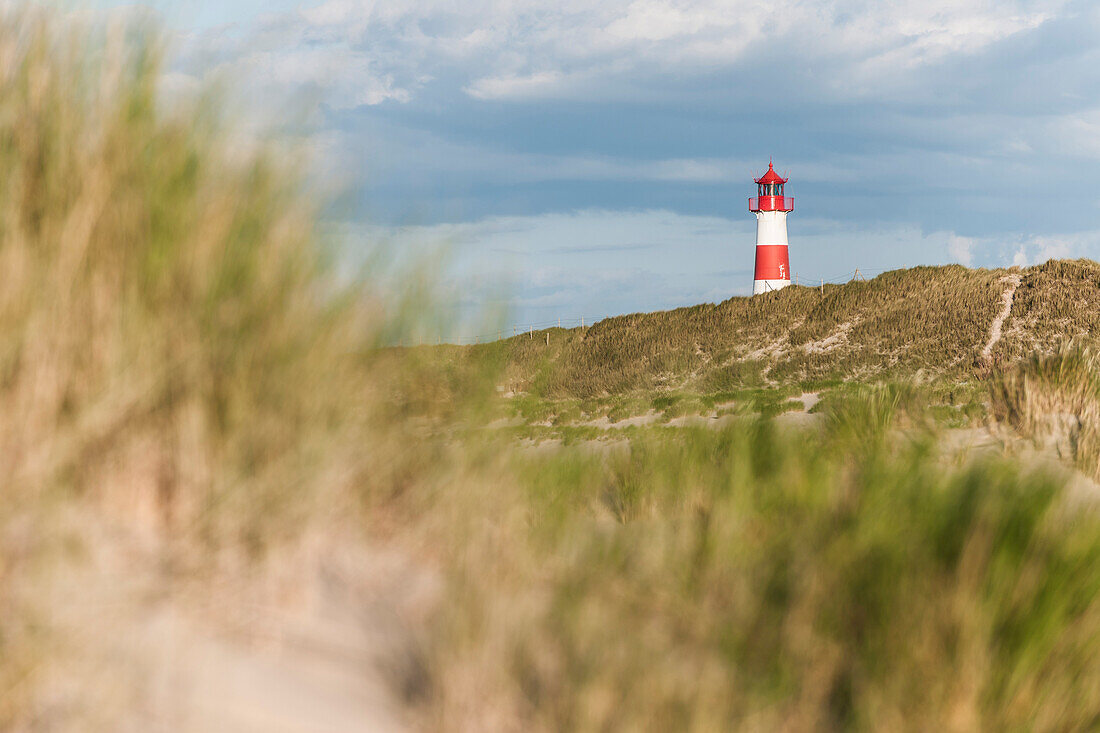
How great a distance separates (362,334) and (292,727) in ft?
4.45

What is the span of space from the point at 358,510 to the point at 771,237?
Answer: 3423 cm

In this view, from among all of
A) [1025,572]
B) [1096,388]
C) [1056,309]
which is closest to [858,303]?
[1056,309]

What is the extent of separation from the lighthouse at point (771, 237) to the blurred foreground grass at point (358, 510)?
32.9 m

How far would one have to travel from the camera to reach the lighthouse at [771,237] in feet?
114

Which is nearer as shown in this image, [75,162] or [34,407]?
[34,407]

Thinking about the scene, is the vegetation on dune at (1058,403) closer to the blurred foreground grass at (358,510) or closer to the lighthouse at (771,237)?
the blurred foreground grass at (358,510)

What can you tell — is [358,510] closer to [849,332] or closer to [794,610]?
[794,610]

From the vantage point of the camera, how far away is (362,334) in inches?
116

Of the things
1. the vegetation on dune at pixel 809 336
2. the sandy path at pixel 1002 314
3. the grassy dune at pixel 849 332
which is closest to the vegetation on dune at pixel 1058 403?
the grassy dune at pixel 849 332

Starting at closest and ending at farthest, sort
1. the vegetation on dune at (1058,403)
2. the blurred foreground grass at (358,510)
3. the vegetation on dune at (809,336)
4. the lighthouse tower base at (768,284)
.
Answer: the blurred foreground grass at (358,510) → the vegetation on dune at (1058,403) → the vegetation on dune at (809,336) → the lighthouse tower base at (768,284)

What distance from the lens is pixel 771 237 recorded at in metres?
35.2

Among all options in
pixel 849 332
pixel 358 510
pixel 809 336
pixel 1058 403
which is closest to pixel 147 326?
pixel 358 510

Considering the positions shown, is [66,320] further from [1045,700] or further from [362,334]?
[1045,700]

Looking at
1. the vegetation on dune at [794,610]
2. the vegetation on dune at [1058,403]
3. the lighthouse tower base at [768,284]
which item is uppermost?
the lighthouse tower base at [768,284]
